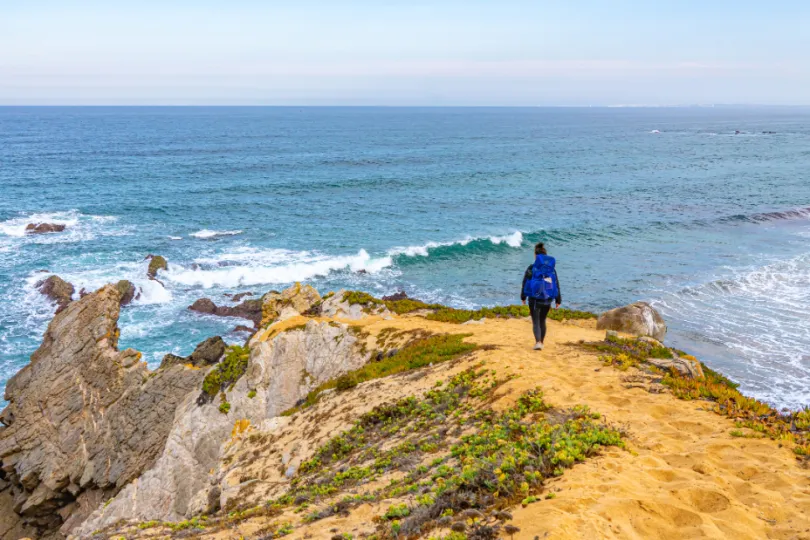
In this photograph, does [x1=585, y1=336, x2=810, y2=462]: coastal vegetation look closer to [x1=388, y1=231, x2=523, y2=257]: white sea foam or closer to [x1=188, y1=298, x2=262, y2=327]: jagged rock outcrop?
[x1=188, y1=298, x2=262, y2=327]: jagged rock outcrop

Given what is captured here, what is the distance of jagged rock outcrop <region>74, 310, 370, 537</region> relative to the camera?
18.7 meters

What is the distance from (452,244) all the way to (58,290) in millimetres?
34161

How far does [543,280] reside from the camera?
1517 cm

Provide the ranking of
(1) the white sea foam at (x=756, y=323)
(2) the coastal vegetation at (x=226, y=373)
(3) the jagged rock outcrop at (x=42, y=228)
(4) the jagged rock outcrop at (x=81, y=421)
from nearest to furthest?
(2) the coastal vegetation at (x=226, y=373) → (4) the jagged rock outcrop at (x=81, y=421) → (1) the white sea foam at (x=756, y=323) → (3) the jagged rock outcrop at (x=42, y=228)

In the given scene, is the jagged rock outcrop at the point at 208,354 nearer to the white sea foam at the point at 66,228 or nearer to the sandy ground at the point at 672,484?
the sandy ground at the point at 672,484

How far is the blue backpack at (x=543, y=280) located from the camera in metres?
15.1

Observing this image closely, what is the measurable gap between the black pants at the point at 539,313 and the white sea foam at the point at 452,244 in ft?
117

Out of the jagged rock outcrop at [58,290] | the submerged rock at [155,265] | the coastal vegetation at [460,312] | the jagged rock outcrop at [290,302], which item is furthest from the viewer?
the submerged rock at [155,265]

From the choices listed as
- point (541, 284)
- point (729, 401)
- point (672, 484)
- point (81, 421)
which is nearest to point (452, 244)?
point (81, 421)

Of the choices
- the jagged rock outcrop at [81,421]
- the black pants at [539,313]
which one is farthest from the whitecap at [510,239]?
the black pants at [539,313]

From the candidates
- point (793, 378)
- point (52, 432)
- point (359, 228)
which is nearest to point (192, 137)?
point (359, 228)

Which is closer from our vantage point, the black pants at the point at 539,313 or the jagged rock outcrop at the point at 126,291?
the black pants at the point at 539,313

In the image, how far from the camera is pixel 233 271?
46.6m

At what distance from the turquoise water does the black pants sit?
1386 centimetres
